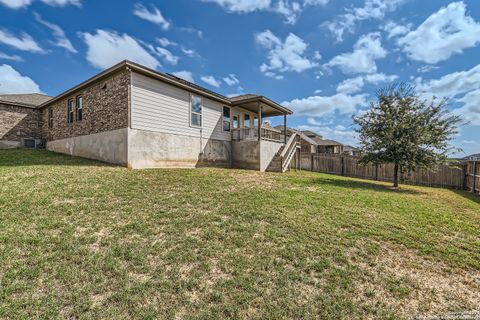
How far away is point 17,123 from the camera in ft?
54.7

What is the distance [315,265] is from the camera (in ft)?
11.5

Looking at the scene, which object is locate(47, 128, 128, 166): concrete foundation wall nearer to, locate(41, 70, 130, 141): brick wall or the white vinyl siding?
locate(41, 70, 130, 141): brick wall

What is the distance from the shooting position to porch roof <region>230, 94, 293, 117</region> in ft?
47.0

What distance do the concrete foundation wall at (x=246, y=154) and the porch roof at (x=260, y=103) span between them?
2.65m

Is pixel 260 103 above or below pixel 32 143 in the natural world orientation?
above

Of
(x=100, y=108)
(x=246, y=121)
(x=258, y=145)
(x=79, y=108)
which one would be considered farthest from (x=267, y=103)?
(x=79, y=108)

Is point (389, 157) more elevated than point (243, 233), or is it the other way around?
point (389, 157)

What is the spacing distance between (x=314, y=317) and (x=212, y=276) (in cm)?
141

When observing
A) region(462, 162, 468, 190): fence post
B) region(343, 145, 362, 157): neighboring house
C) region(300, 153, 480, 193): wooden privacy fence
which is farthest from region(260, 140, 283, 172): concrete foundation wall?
region(462, 162, 468, 190): fence post

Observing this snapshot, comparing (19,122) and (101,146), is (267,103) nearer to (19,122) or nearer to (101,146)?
(101,146)

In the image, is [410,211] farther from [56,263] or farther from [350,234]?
[56,263]

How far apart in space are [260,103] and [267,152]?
10.3 ft

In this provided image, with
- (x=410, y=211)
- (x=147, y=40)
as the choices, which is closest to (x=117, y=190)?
(x=410, y=211)

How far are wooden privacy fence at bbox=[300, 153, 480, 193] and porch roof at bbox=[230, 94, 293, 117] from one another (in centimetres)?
498
